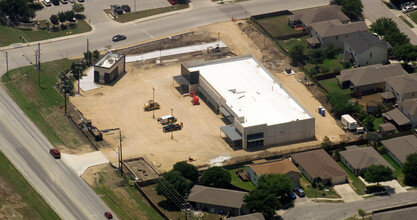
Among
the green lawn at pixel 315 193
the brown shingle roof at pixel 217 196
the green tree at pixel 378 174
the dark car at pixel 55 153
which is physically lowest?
the dark car at pixel 55 153

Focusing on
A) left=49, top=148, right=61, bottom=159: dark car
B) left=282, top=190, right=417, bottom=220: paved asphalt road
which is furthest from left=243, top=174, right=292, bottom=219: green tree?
left=49, top=148, right=61, bottom=159: dark car

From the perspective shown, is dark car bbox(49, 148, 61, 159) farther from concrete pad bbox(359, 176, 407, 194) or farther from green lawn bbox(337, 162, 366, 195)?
concrete pad bbox(359, 176, 407, 194)

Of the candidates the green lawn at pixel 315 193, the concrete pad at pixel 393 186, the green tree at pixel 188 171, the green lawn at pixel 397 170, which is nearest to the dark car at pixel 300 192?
the green lawn at pixel 315 193

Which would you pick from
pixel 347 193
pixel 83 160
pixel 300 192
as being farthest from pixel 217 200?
pixel 83 160

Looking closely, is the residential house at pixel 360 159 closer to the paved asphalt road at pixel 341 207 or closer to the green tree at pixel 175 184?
the paved asphalt road at pixel 341 207

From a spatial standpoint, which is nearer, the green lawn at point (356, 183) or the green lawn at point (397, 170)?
the green lawn at point (356, 183)

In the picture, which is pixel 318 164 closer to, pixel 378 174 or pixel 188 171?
pixel 378 174
